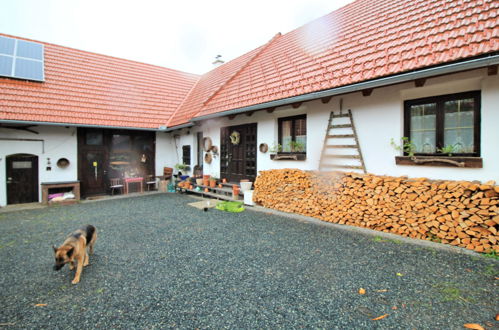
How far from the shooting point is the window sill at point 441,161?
12.2ft

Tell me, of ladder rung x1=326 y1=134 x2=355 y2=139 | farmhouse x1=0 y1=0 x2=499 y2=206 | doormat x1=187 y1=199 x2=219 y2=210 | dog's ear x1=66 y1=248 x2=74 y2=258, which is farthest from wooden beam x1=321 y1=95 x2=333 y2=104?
dog's ear x1=66 y1=248 x2=74 y2=258

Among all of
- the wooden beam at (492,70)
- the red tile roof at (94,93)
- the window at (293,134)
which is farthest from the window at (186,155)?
the wooden beam at (492,70)

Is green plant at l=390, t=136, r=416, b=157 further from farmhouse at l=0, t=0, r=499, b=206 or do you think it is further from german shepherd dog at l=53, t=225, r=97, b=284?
german shepherd dog at l=53, t=225, r=97, b=284

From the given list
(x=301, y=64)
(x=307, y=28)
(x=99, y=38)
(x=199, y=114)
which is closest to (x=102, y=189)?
(x=199, y=114)

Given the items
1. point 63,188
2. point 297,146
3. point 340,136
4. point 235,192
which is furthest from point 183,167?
point 340,136

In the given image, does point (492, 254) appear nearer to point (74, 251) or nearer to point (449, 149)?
point (449, 149)

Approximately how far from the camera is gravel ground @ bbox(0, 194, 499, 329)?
227 cm

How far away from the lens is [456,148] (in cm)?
402

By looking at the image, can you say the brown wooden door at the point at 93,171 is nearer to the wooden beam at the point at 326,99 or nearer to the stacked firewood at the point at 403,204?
the stacked firewood at the point at 403,204

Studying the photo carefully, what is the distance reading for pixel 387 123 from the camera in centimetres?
466

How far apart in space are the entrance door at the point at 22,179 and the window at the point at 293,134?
845 cm

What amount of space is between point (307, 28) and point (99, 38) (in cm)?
1746

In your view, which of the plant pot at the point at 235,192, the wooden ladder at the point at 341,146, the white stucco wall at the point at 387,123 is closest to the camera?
the white stucco wall at the point at 387,123

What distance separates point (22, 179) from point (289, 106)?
9088 mm
